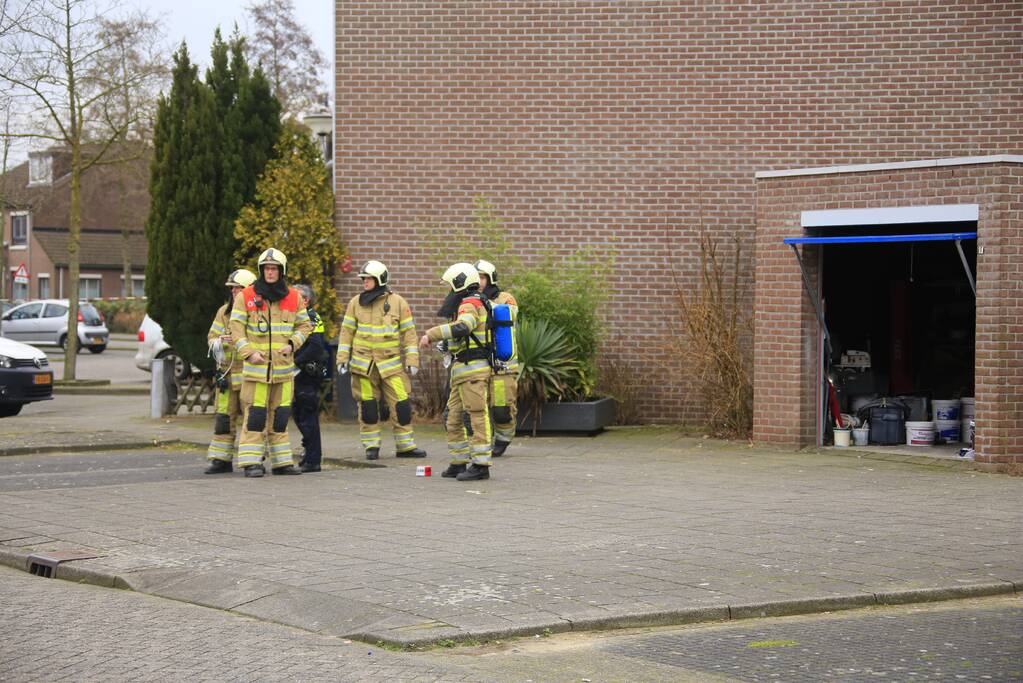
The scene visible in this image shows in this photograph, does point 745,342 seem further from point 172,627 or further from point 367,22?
point 172,627

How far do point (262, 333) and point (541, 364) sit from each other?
13.8ft

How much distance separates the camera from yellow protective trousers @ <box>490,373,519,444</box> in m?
12.9

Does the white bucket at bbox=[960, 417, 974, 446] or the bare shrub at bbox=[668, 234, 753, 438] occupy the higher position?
the bare shrub at bbox=[668, 234, 753, 438]

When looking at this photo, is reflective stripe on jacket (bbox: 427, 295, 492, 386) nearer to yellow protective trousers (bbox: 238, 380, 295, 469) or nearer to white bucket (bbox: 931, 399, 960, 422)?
yellow protective trousers (bbox: 238, 380, 295, 469)

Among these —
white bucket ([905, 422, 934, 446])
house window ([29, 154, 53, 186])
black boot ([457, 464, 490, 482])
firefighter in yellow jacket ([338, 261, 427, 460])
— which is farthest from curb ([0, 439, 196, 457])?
house window ([29, 154, 53, 186])

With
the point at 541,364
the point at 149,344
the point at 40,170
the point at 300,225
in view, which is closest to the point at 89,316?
the point at 40,170

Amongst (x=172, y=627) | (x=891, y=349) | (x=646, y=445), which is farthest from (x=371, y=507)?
(x=891, y=349)

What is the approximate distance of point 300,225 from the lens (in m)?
16.8

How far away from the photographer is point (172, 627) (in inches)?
266

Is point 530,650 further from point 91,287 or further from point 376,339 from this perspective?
point 91,287

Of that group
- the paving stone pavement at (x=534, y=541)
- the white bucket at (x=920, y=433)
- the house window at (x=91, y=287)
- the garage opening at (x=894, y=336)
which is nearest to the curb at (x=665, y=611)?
the paving stone pavement at (x=534, y=541)

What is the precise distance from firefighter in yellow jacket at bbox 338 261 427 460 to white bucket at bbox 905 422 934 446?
5.40 m

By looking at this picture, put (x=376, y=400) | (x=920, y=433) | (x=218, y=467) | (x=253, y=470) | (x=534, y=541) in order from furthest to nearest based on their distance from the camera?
(x=920, y=433), (x=376, y=400), (x=218, y=467), (x=253, y=470), (x=534, y=541)

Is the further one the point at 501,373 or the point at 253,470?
the point at 501,373
